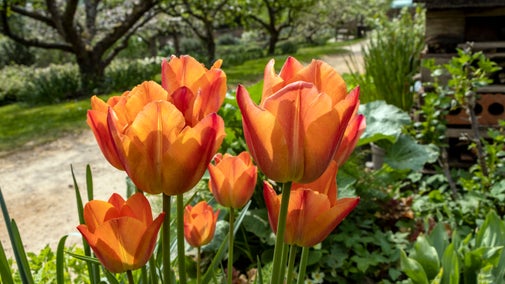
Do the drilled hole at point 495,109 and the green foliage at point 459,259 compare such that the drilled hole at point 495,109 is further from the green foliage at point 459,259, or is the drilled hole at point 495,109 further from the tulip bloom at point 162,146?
the tulip bloom at point 162,146

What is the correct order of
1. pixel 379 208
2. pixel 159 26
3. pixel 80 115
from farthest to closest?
1. pixel 159 26
2. pixel 80 115
3. pixel 379 208

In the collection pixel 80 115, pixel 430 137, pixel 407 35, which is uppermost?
pixel 407 35

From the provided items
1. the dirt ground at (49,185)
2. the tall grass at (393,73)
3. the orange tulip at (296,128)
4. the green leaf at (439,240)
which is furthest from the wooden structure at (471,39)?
the orange tulip at (296,128)

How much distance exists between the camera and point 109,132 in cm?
61

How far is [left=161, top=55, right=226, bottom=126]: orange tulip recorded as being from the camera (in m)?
0.66

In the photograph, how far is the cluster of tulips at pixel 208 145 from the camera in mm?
→ 573

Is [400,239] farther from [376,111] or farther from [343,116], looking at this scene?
[343,116]

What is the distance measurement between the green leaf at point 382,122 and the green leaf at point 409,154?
0.08m

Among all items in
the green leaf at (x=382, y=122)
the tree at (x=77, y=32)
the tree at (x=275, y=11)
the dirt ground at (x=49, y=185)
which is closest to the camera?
the green leaf at (x=382, y=122)

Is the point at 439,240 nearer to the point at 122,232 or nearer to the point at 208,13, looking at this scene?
the point at 122,232

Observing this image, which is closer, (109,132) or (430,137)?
(109,132)

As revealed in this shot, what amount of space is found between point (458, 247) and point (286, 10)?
22344 mm

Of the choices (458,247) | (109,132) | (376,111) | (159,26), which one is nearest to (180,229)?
(109,132)

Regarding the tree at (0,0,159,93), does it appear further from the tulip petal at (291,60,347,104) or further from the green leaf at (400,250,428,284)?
the tulip petal at (291,60,347,104)
